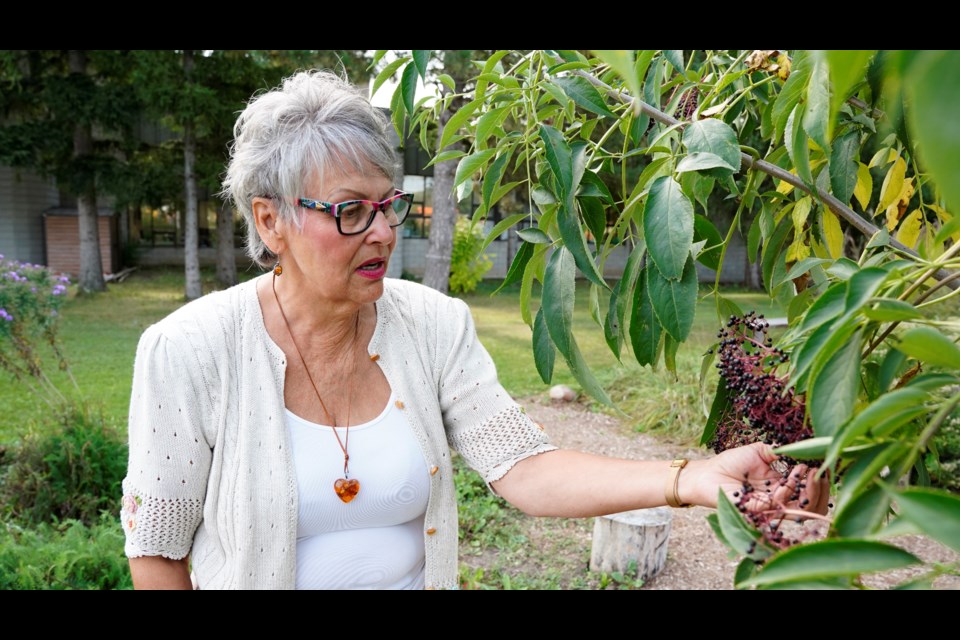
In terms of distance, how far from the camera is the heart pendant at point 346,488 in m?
1.75

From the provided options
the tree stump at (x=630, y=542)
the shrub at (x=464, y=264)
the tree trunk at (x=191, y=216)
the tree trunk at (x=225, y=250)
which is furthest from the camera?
the shrub at (x=464, y=264)

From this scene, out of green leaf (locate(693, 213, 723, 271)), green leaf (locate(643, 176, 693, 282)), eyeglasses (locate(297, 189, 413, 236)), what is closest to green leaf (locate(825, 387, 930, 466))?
green leaf (locate(643, 176, 693, 282))

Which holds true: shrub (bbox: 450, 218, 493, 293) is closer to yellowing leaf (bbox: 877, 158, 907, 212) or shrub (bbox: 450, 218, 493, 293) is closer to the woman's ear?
the woman's ear

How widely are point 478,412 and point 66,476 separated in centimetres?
360

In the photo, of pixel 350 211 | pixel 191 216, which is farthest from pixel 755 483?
pixel 191 216

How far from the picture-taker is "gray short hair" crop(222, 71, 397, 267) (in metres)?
1.70

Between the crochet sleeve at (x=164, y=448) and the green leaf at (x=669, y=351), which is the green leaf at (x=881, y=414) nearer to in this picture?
the green leaf at (x=669, y=351)

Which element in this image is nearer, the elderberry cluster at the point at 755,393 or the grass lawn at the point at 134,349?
the elderberry cluster at the point at 755,393

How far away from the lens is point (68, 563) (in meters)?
3.37

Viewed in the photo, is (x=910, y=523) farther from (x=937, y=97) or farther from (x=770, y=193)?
(x=770, y=193)

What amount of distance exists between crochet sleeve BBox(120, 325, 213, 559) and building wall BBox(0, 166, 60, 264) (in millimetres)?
17401

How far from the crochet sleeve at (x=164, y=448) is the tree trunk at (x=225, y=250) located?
15243mm

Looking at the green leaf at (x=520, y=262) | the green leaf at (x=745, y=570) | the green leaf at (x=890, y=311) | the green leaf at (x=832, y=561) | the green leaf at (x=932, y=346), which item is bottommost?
the green leaf at (x=745, y=570)

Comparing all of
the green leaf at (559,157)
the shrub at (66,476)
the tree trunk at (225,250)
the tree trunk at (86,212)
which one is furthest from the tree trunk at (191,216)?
the green leaf at (559,157)
